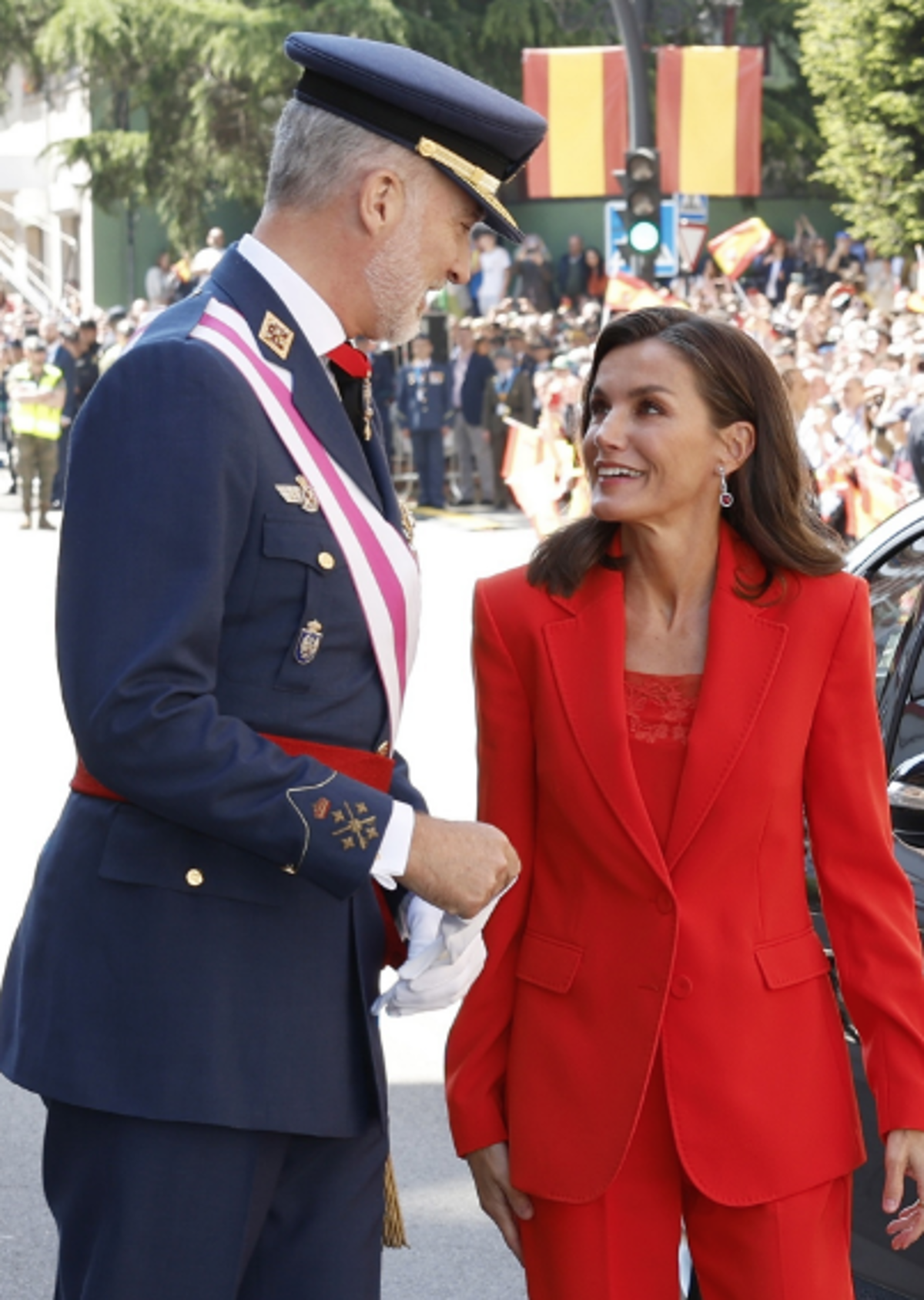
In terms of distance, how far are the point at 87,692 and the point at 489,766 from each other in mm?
702

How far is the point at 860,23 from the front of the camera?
27.0m

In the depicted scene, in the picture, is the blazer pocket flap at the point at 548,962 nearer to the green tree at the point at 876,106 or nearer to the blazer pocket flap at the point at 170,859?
the blazer pocket flap at the point at 170,859

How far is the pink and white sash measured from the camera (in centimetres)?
228

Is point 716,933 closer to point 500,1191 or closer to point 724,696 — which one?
point 724,696

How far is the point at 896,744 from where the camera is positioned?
3.23m

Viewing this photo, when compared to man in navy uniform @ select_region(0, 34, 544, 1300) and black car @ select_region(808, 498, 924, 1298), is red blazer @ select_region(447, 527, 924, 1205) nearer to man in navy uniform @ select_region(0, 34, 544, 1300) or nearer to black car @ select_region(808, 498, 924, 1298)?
man in navy uniform @ select_region(0, 34, 544, 1300)

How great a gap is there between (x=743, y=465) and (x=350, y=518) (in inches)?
24.9

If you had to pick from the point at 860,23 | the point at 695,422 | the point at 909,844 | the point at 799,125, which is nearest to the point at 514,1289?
the point at 909,844

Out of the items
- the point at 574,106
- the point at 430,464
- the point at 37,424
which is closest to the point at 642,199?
the point at 574,106

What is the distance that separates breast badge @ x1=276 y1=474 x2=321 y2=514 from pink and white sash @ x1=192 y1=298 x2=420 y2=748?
1 cm

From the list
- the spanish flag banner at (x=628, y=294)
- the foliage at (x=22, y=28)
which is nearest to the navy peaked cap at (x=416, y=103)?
the spanish flag banner at (x=628, y=294)

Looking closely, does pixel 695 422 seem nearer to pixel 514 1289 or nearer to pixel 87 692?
pixel 87 692

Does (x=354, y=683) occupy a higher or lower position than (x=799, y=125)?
lower

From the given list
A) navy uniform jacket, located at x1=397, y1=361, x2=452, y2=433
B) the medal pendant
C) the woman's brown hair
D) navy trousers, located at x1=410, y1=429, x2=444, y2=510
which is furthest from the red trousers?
navy trousers, located at x1=410, y1=429, x2=444, y2=510
